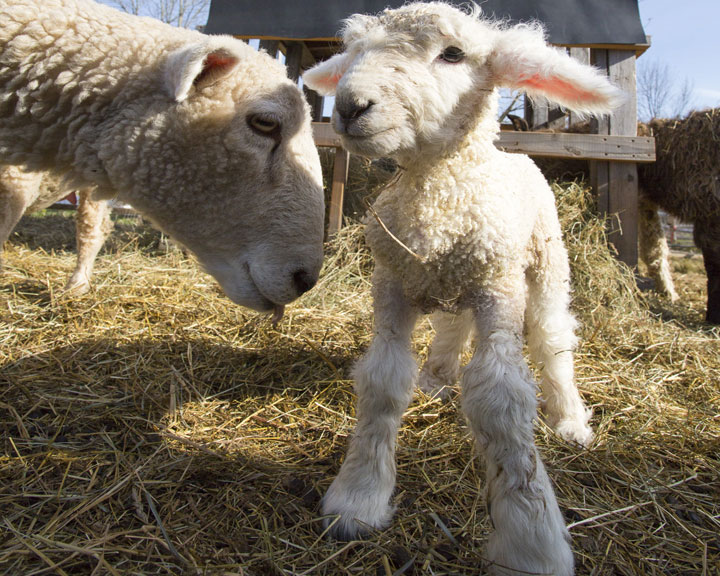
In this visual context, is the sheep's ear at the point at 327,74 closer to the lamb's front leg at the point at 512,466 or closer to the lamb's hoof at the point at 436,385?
the lamb's front leg at the point at 512,466

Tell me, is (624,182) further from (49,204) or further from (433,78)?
(49,204)

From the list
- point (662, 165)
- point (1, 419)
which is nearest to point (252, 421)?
point (1, 419)

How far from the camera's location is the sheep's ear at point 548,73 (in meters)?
1.91

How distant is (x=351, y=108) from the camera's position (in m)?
1.66

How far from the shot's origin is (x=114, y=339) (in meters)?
3.21

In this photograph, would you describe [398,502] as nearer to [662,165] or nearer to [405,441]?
[405,441]

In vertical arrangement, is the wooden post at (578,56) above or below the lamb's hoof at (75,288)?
above

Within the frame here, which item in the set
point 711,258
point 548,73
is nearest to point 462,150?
point 548,73

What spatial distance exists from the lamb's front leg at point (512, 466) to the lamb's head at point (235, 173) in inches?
33.0

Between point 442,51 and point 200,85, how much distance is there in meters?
0.96

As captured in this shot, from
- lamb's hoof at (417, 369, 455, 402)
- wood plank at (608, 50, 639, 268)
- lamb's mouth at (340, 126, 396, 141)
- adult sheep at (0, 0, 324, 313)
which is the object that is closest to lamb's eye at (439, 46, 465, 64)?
lamb's mouth at (340, 126, 396, 141)

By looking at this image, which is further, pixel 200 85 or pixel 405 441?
pixel 405 441

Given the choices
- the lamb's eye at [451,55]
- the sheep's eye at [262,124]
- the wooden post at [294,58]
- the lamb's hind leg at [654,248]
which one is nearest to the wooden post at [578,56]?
the lamb's hind leg at [654,248]

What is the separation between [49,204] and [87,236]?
730 millimetres
